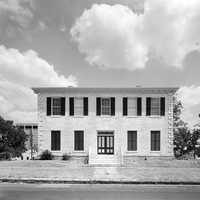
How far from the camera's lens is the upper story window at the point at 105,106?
18094mm

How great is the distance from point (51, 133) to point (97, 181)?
33.0 feet

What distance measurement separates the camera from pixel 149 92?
18125mm

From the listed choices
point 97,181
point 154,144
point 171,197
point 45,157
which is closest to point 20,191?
point 97,181

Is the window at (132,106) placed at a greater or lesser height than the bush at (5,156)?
greater

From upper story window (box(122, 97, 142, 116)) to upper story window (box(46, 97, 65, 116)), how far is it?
17.9 ft

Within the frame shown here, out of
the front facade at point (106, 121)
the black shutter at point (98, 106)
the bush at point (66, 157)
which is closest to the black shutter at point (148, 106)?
the front facade at point (106, 121)

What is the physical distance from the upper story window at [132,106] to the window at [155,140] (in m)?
2.13

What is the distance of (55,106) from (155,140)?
9.33m

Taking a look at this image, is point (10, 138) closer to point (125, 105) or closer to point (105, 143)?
point (105, 143)

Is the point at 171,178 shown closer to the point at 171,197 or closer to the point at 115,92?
the point at 171,197

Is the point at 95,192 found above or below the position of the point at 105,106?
below

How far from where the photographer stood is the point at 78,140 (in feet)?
58.5

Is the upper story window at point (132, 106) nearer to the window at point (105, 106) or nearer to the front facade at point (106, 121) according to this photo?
the front facade at point (106, 121)

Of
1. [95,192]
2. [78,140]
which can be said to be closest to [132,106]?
[78,140]
